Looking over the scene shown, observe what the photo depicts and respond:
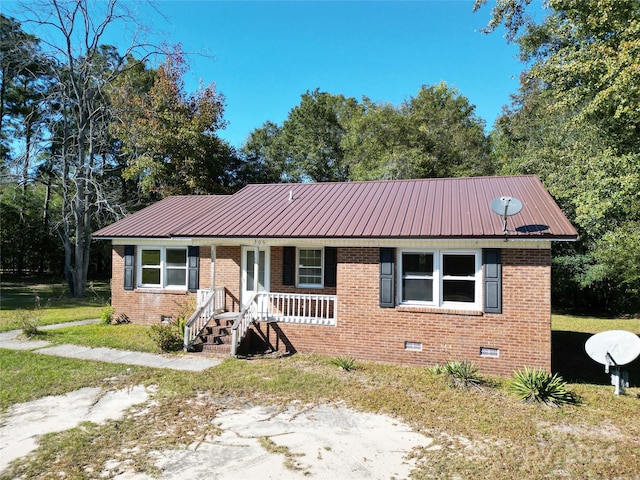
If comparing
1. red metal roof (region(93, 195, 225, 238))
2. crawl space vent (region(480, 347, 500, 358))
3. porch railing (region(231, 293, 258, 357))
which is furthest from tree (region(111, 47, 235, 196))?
crawl space vent (region(480, 347, 500, 358))

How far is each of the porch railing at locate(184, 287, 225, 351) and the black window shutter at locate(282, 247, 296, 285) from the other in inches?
78.1

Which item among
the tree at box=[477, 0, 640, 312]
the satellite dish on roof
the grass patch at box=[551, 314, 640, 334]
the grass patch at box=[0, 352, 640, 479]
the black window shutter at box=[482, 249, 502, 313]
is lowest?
the grass patch at box=[551, 314, 640, 334]

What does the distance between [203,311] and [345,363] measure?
14.4 ft

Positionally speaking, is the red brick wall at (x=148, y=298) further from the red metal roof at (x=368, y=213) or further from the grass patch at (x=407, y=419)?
the grass patch at (x=407, y=419)

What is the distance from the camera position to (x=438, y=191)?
12305mm

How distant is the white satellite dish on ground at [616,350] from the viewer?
7.38 metres

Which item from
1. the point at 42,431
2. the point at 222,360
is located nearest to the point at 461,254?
the point at 222,360

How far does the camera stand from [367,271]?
9.70 metres

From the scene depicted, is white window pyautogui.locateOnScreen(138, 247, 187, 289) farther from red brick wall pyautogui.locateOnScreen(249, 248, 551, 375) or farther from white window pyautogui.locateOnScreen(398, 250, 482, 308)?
white window pyautogui.locateOnScreen(398, 250, 482, 308)

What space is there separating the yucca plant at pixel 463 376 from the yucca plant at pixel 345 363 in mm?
2016

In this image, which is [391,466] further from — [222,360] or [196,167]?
[196,167]

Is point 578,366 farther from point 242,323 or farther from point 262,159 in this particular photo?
point 262,159

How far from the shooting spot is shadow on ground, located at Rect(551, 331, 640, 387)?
899 cm

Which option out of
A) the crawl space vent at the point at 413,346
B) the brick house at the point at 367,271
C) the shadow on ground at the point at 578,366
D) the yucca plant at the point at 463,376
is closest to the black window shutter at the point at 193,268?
the brick house at the point at 367,271
